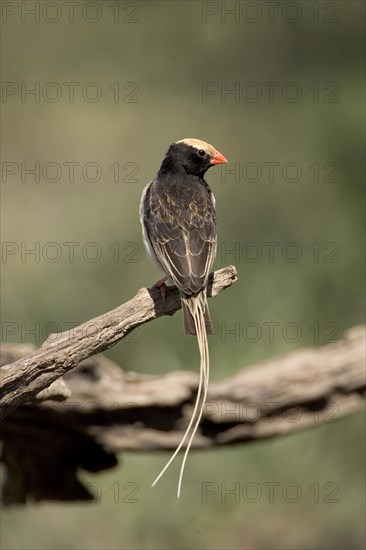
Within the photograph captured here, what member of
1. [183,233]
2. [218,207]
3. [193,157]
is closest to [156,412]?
[183,233]

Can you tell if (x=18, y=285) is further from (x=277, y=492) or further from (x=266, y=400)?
(x=266, y=400)

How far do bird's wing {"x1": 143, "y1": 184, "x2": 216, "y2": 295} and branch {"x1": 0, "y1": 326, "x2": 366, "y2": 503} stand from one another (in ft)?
2.92

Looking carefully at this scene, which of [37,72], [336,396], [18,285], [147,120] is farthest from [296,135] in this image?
[336,396]

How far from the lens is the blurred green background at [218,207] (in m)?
8.98

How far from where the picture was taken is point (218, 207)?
11508 millimetres

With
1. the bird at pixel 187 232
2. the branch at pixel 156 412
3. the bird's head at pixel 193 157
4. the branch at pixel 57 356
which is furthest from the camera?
the bird's head at pixel 193 157

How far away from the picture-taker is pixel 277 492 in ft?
29.8

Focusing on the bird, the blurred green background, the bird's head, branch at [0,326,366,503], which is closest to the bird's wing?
the bird

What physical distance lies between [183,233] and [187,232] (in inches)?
1.0

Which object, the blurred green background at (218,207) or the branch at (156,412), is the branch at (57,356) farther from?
the blurred green background at (218,207)

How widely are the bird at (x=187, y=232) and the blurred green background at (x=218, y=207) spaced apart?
2.54 meters

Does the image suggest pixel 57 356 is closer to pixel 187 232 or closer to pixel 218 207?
pixel 187 232

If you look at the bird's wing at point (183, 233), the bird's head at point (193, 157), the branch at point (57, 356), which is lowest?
the branch at point (57, 356)

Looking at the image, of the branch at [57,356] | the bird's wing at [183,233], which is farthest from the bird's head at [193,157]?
the branch at [57,356]
